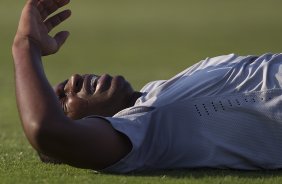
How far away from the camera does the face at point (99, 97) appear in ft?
23.4

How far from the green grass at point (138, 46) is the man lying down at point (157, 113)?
142 mm

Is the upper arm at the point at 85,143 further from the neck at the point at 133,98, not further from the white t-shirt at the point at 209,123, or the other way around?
the neck at the point at 133,98

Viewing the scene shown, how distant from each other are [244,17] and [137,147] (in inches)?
1095

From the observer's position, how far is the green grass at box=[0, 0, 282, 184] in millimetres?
6906

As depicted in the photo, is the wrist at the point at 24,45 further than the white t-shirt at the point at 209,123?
No

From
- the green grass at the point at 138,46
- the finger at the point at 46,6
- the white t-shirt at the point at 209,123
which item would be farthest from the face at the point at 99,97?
the finger at the point at 46,6

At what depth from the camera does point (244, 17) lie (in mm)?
34125

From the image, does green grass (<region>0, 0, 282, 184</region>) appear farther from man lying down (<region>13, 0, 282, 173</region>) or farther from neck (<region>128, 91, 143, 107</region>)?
neck (<region>128, 91, 143, 107</region>)

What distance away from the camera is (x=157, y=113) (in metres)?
6.80

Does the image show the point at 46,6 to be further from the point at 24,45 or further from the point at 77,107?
the point at 77,107

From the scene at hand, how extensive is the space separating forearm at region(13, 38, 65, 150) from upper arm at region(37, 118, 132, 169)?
51 mm

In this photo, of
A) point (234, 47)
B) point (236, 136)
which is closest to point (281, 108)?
point (236, 136)

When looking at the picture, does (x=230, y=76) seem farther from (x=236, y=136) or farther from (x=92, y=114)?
(x=92, y=114)

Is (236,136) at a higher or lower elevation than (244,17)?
higher
